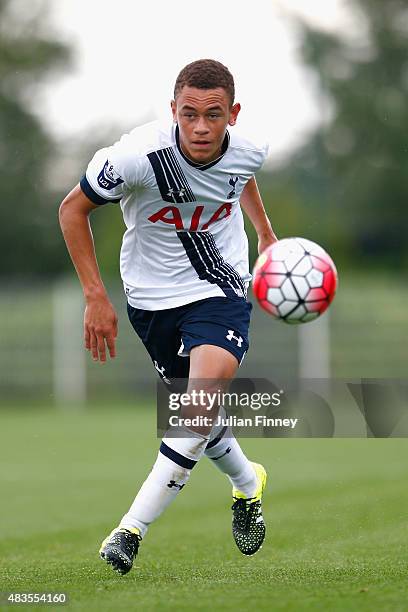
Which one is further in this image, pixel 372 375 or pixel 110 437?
pixel 372 375

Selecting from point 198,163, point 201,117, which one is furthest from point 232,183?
point 201,117

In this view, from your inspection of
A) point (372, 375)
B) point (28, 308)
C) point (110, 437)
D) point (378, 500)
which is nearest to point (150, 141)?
point (378, 500)

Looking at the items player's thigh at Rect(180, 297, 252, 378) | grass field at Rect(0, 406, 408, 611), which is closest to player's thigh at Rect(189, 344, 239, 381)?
player's thigh at Rect(180, 297, 252, 378)

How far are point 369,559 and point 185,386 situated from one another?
1391 mm

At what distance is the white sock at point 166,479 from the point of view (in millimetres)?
5941

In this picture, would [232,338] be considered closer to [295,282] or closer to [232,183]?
[295,282]

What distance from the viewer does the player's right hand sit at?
595 centimetres

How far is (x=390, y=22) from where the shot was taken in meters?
40.7

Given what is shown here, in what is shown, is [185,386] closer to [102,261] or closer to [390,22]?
[102,261]

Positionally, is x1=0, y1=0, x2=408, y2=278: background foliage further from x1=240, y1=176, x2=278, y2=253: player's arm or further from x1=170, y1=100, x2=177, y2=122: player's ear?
x1=170, y1=100, x2=177, y2=122: player's ear

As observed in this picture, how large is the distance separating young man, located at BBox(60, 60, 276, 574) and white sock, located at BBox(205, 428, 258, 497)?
12mm

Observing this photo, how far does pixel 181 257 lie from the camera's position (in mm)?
6414

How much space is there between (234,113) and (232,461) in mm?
2050

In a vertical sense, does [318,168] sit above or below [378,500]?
above
